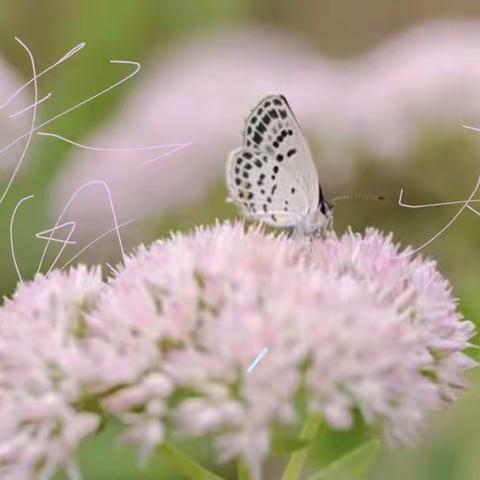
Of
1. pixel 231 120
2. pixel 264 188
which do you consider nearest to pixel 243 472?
pixel 264 188

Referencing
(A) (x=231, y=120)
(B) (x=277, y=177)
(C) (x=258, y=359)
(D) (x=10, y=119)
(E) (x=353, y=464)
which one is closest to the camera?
(C) (x=258, y=359)

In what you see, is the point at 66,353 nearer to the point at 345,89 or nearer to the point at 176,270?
the point at 176,270

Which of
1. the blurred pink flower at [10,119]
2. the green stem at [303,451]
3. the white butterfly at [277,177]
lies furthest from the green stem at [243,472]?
the blurred pink flower at [10,119]

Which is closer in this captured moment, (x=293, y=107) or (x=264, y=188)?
(x=264, y=188)

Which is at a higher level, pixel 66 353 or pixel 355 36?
pixel 66 353

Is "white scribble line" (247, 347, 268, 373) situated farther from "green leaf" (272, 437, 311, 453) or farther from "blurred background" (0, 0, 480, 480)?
"blurred background" (0, 0, 480, 480)

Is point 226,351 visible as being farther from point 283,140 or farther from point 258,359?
point 283,140

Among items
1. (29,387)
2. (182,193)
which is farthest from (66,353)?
(182,193)
